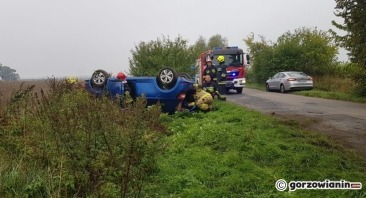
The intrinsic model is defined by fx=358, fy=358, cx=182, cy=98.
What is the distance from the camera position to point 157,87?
10336mm

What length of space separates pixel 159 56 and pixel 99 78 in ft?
26.6

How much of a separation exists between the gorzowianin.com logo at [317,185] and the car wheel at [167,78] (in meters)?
6.24

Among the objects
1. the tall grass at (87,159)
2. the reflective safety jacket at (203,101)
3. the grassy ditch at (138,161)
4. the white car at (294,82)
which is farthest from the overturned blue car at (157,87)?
the white car at (294,82)

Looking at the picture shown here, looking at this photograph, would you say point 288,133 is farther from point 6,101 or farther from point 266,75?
point 266,75

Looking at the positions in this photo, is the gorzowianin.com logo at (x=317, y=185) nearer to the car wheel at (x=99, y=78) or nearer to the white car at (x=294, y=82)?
the car wheel at (x=99, y=78)

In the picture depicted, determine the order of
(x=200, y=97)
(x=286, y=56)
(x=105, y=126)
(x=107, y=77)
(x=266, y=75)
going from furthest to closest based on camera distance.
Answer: (x=266, y=75) → (x=286, y=56) → (x=107, y=77) → (x=200, y=97) → (x=105, y=126)

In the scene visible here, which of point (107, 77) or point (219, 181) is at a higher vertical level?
point (107, 77)

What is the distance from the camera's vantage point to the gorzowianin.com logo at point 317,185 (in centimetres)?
419

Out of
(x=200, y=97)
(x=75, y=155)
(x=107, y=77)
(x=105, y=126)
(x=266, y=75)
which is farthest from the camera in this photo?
(x=266, y=75)

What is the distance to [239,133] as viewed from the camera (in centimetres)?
690

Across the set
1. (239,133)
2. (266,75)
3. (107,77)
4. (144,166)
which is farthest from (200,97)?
(266,75)

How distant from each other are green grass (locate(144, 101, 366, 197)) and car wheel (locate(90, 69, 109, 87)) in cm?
488

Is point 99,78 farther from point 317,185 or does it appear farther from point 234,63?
point 234,63

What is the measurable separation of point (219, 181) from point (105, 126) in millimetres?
1603
